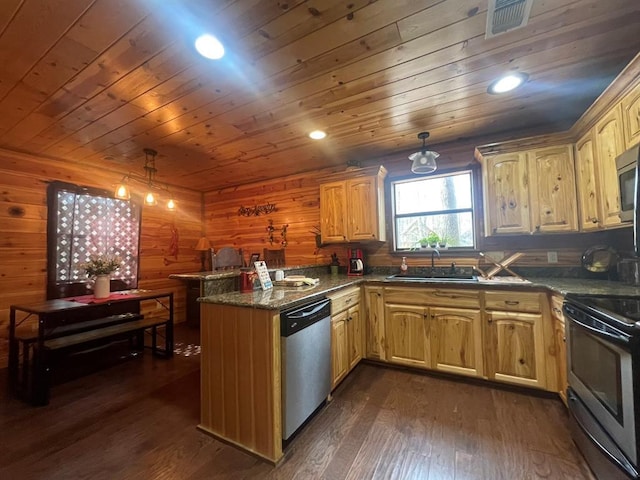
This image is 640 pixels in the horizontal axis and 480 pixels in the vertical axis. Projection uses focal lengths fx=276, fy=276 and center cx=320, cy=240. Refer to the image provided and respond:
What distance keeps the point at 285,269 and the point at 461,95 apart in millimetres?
2105

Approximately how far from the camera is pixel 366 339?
2895 millimetres

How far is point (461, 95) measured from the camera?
2152 mm

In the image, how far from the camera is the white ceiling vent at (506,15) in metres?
1.32

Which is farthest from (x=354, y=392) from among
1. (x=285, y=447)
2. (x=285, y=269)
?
(x=285, y=269)

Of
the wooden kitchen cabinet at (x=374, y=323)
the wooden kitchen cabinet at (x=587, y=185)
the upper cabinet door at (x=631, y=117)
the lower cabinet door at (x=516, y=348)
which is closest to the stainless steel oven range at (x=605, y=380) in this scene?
the lower cabinet door at (x=516, y=348)

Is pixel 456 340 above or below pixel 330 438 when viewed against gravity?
above

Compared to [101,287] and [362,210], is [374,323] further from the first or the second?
[101,287]

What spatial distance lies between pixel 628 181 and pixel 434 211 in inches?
67.6

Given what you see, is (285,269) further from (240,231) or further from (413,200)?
(240,231)

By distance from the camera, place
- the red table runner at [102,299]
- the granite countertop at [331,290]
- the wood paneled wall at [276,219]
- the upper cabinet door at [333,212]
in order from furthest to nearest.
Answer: the wood paneled wall at [276,219] → the upper cabinet door at [333,212] → the red table runner at [102,299] → the granite countertop at [331,290]

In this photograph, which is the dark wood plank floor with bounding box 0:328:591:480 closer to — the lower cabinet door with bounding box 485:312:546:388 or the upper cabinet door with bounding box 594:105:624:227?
the lower cabinet door with bounding box 485:312:546:388

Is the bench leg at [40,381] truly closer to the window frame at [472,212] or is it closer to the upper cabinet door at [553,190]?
the window frame at [472,212]

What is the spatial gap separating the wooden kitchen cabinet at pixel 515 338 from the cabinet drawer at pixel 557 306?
0.08 metres

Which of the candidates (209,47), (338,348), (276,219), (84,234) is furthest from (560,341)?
(84,234)
